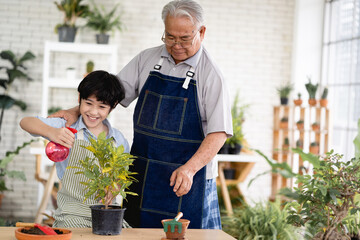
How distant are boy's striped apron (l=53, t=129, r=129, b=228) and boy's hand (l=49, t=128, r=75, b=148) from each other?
0.19m

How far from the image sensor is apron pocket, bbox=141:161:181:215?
2455 millimetres

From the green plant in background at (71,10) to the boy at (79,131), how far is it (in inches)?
163

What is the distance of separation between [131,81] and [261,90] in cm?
516

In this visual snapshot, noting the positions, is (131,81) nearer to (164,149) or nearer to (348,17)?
(164,149)

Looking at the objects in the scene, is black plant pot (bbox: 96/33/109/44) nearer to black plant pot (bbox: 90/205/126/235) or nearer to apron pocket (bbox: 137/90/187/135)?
apron pocket (bbox: 137/90/187/135)

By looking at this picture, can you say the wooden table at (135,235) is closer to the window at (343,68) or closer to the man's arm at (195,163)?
the man's arm at (195,163)

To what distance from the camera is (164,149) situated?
244cm

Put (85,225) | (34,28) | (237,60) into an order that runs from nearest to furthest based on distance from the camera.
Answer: (85,225) < (34,28) < (237,60)

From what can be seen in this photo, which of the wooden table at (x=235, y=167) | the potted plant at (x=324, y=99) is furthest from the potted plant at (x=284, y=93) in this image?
the wooden table at (x=235, y=167)

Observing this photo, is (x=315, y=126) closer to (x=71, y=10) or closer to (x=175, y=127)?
(x=71, y=10)

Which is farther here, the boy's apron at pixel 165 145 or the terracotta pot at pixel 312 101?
the terracotta pot at pixel 312 101

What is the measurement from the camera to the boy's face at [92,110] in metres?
2.29

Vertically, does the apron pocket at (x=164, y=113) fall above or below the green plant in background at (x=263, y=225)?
above

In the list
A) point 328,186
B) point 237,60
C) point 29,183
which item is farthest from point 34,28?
point 328,186
